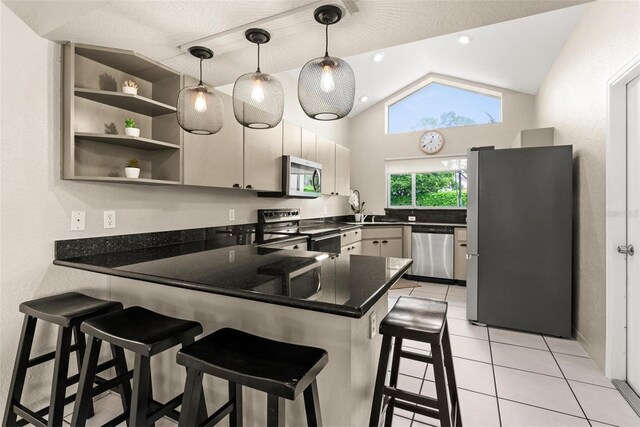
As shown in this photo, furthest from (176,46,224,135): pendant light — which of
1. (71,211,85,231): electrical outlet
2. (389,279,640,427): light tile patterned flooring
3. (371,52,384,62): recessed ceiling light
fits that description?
(371,52,384,62): recessed ceiling light

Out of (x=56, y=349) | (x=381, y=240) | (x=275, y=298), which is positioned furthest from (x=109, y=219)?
(x=381, y=240)

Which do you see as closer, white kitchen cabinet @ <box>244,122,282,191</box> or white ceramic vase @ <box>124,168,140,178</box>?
white ceramic vase @ <box>124,168,140,178</box>

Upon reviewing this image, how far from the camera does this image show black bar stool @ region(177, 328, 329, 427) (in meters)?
0.93

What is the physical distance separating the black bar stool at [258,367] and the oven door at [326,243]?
7.26 ft

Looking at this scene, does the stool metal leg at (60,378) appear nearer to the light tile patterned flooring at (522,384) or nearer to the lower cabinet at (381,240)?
the light tile patterned flooring at (522,384)

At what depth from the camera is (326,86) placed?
1364 mm

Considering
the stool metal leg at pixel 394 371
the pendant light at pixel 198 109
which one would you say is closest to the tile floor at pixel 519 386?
the stool metal leg at pixel 394 371

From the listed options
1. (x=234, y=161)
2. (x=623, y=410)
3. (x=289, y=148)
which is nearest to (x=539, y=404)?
(x=623, y=410)

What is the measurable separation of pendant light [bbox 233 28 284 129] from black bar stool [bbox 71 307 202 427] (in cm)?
107

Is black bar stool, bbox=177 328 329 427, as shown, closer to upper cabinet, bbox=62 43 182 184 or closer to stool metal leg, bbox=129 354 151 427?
stool metal leg, bbox=129 354 151 427

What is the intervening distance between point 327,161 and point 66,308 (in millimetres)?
3459

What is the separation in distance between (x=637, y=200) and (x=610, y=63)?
99cm

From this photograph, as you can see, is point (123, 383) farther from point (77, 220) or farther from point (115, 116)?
point (115, 116)

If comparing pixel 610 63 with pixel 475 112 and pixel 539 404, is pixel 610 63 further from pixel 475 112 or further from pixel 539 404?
pixel 475 112
